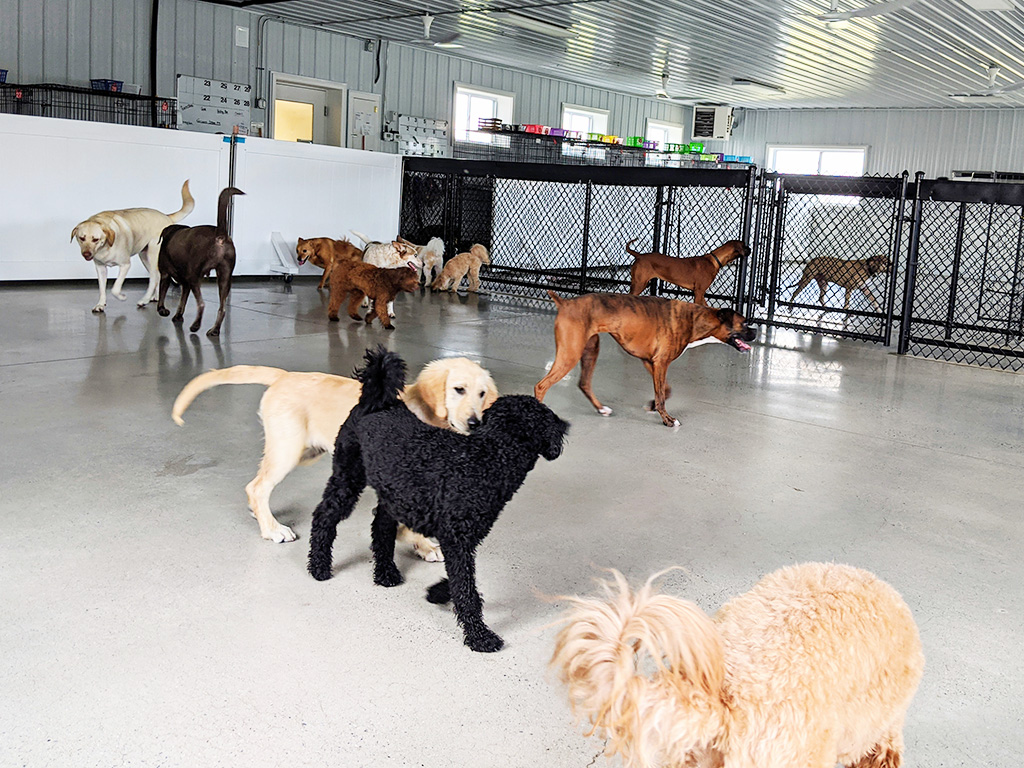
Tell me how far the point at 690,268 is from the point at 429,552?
612 cm

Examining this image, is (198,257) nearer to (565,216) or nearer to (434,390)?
(434,390)

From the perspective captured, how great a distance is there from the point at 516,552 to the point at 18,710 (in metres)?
1.60

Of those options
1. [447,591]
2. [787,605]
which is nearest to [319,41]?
[447,591]

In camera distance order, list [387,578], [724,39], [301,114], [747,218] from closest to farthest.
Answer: [387,578]
[747,218]
[724,39]
[301,114]

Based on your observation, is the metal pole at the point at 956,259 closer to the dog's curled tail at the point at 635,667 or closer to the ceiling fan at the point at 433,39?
the dog's curled tail at the point at 635,667

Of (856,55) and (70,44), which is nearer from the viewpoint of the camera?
(70,44)

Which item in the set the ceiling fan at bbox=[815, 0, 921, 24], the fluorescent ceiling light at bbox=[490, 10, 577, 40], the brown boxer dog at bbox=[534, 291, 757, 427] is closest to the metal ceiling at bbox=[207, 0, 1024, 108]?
the fluorescent ceiling light at bbox=[490, 10, 577, 40]

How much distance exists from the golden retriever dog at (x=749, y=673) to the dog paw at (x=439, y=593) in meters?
1.24

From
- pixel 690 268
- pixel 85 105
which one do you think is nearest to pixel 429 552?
pixel 690 268

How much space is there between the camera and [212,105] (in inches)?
491

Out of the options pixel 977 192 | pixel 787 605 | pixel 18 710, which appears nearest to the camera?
pixel 787 605

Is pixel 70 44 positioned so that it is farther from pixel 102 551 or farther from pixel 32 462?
pixel 102 551

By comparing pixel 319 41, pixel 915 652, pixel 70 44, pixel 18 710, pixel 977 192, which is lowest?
pixel 18 710

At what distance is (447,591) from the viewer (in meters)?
2.74
